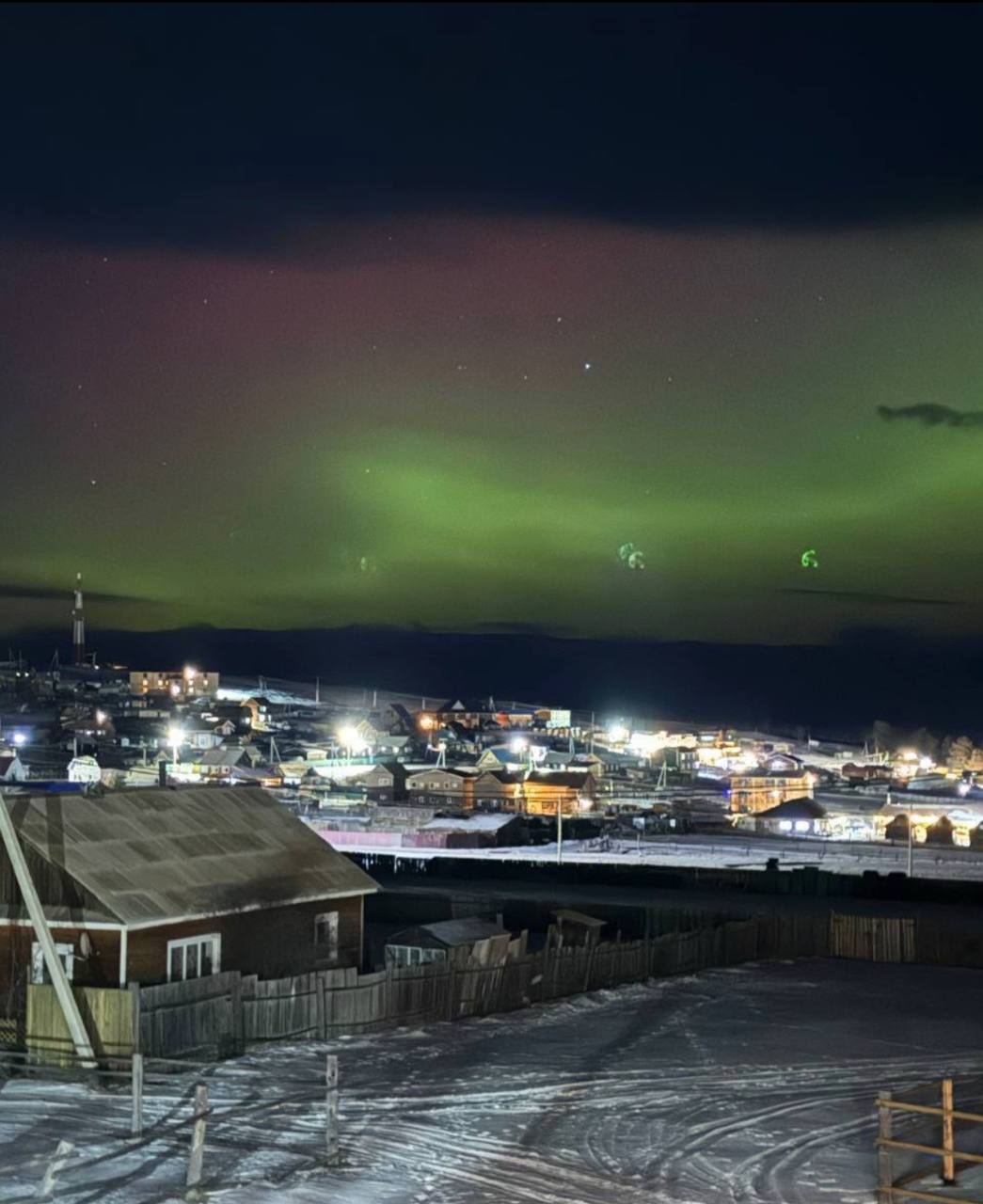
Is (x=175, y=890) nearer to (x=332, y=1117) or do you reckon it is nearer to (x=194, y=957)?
(x=194, y=957)

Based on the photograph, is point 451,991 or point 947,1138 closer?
point 947,1138

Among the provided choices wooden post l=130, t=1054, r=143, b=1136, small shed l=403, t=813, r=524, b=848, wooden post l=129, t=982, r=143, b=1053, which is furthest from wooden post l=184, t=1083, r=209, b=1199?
small shed l=403, t=813, r=524, b=848

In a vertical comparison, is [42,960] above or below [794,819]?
above

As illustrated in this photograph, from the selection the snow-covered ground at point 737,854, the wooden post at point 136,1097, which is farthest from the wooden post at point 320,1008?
the snow-covered ground at point 737,854

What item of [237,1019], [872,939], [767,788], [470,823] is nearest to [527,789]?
[470,823]

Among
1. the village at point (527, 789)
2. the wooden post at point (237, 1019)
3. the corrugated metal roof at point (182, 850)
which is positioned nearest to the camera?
the wooden post at point (237, 1019)

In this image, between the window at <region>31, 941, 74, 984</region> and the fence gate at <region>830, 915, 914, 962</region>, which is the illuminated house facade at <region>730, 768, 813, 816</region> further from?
the window at <region>31, 941, 74, 984</region>

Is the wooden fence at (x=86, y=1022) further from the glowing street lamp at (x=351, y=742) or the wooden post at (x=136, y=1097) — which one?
the glowing street lamp at (x=351, y=742)
